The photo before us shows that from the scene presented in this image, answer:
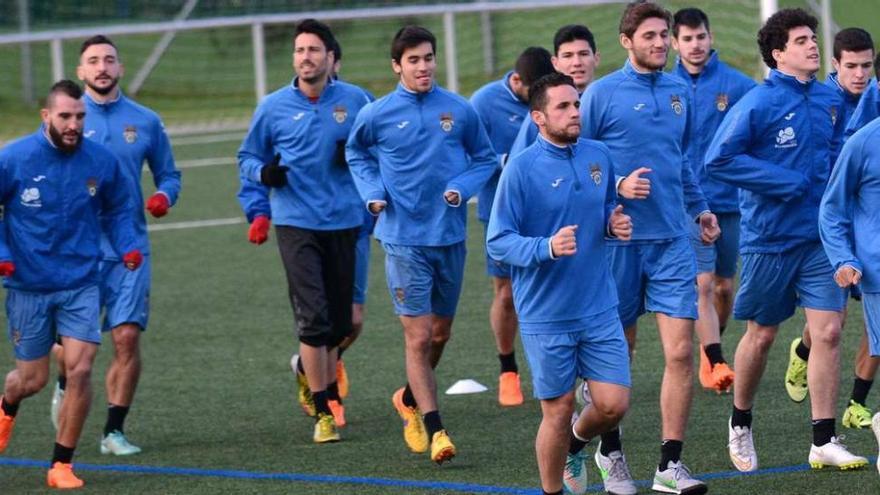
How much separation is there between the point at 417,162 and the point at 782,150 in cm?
→ 213

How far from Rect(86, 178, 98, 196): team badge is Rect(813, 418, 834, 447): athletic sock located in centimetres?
405

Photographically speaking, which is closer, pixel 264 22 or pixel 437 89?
pixel 437 89

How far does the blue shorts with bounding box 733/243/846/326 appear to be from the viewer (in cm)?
879

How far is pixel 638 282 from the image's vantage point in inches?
340

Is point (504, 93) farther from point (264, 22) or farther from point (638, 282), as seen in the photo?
point (264, 22)

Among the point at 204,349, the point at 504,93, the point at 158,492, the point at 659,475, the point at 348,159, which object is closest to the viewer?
the point at 659,475

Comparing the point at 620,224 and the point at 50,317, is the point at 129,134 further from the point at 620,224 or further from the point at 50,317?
the point at 620,224

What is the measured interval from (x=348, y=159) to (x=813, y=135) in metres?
2.67

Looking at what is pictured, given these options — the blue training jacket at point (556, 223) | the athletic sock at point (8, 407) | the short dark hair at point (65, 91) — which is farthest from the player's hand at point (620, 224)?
the athletic sock at point (8, 407)

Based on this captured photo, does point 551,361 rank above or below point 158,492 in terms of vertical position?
above

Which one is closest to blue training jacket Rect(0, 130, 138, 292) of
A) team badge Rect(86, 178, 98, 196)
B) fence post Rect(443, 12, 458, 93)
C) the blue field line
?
team badge Rect(86, 178, 98, 196)

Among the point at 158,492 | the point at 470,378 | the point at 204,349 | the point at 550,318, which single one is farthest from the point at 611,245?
the point at 204,349

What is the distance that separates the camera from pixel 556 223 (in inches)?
308

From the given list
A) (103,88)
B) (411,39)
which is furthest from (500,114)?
(103,88)
